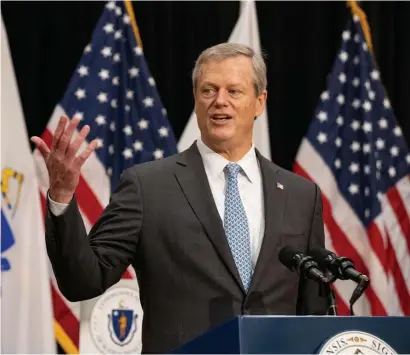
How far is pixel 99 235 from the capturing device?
252 cm

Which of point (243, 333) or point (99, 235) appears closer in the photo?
point (243, 333)

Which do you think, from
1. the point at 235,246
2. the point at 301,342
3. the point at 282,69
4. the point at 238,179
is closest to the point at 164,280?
the point at 235,246

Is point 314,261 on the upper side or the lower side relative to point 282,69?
lower

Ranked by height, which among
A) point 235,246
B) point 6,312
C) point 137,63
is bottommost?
point 6,312

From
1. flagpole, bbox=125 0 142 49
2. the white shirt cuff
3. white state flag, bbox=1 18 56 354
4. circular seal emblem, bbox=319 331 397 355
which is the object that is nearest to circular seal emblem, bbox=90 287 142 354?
white state flag, bbox=1 18 56 354

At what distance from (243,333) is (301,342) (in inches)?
6.0

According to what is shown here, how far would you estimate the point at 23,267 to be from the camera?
426 cm

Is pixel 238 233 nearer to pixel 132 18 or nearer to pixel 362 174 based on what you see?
pixel 362 174

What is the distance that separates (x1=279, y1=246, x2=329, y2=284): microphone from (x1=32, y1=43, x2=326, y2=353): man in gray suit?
Answer: 282 mm

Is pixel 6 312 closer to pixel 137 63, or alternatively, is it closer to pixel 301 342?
pixel 137 63

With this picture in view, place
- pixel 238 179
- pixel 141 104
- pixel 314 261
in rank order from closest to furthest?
pixel 314 261, pixel 238 179, pixel 141 104


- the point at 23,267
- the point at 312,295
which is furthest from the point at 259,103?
the point at 23,267

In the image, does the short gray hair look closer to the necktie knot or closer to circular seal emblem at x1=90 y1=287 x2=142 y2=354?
the necktie knot

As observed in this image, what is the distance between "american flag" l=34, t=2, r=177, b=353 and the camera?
4.35 meters
